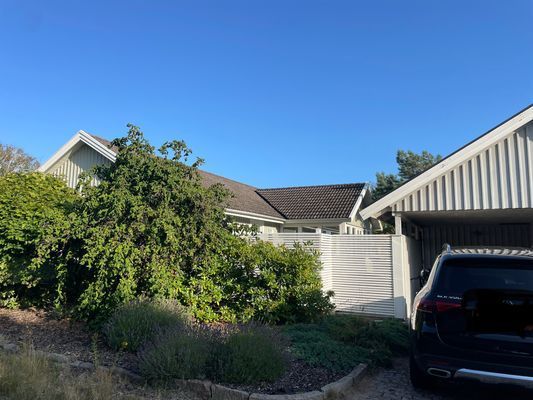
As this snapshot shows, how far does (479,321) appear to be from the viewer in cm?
424

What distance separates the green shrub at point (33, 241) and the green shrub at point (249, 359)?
14.2 feet

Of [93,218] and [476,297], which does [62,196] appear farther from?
[476,297]

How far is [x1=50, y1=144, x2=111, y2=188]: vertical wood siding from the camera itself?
1641cm

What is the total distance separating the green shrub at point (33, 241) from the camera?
7.82m

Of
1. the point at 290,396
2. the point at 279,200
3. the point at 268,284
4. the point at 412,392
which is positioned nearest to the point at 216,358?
the point at 290,396

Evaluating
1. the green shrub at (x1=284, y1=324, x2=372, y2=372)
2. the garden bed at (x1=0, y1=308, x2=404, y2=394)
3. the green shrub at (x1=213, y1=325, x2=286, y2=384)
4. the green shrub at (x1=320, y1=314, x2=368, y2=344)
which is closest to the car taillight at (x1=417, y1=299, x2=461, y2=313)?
the garden bed at (x1=0, y1=308, x2=404, y2=394)

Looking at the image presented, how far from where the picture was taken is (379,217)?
37.3 ft

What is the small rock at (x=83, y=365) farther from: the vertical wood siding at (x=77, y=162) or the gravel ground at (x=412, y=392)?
the vertical wood siding at (x=77, y=162)

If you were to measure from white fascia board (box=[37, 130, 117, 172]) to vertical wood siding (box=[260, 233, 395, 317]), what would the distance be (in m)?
7.76

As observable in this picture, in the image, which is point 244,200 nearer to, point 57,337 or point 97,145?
point 97,145

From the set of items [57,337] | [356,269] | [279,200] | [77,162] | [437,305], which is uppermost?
[77,162]

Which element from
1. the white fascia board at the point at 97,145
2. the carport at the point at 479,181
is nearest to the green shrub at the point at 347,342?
the carport at the point at 479,181

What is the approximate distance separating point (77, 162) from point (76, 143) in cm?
88

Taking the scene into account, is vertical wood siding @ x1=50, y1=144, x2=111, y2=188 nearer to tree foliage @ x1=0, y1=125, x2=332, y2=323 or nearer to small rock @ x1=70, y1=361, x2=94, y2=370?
tree foliage @ x1=0, y1=125, x2=332, y2=323
